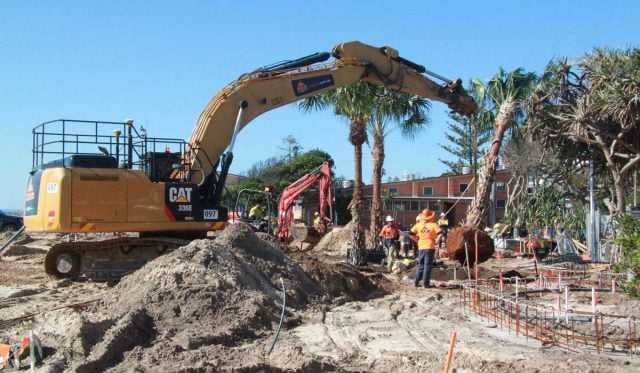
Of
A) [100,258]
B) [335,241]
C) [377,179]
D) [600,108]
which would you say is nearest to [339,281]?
[100,258]

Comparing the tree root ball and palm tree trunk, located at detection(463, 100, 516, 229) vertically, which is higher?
palm tree trunk, located at detection(463, 100, 516, 229)

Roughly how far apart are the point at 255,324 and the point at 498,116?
1563 cm

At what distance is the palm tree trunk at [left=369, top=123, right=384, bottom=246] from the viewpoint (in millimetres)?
23594

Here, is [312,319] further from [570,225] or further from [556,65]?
[570,225]

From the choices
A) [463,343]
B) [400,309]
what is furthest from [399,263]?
[463,343]

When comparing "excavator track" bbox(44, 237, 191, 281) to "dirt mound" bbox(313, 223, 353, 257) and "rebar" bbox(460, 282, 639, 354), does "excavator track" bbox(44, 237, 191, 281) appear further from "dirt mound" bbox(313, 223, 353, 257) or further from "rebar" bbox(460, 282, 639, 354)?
"dirt mound" bbox(313, 223, 353, 257)

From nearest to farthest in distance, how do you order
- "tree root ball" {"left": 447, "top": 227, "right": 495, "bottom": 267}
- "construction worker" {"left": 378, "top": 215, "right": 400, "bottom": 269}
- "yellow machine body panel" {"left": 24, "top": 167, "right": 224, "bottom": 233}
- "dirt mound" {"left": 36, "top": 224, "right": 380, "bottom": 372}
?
"dirt mound" {"left": 36, "top": 224, "right": 380, "bottom": 372} → "yellow machine body panel" {"left": 24, "top": 167, "right": 224, "bottom": 233} → "tree root ball" {"left": 447, "top": 227, "right": 495, "bottom": 267} → "construction worker" {"left": 378, "top": 215, "right": 400, "bottom": 269}

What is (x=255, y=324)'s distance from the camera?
350 inches

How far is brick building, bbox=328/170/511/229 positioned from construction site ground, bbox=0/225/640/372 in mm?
33580

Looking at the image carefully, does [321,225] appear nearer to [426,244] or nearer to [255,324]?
[426,244]

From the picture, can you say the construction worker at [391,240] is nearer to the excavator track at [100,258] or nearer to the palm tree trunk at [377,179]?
the palm tree trunk at [377,179]

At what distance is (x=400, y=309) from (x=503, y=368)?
405 centimetres

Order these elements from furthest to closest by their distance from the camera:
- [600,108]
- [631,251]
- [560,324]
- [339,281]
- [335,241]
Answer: [335,241], [600,108], [339,281], [560,324], [631,251]

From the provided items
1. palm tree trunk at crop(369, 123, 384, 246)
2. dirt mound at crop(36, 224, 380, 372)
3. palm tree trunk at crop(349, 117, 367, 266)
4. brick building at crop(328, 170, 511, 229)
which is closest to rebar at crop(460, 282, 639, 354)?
dirt mound at crop(36, 224, 380, 372)
